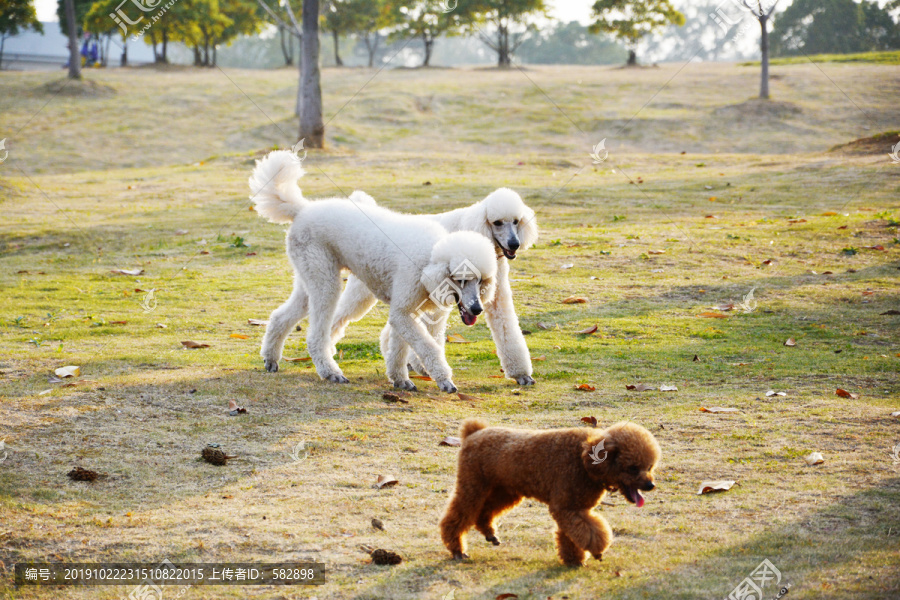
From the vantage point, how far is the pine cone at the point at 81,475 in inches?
222

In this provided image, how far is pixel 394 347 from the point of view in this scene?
820 centimetres

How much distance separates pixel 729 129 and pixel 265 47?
85824 mm

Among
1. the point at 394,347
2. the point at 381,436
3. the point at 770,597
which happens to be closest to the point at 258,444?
the point at 381,436

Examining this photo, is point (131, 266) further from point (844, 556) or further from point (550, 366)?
point (844, 556)

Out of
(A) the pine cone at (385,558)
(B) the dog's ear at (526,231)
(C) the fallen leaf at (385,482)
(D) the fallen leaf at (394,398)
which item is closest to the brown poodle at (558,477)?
(A) the pine cone at (385,558)

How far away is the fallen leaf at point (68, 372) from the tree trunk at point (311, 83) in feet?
69.7

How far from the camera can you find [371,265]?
8.12 m

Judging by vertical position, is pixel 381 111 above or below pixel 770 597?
above

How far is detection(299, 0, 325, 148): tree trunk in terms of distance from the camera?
2712 cm

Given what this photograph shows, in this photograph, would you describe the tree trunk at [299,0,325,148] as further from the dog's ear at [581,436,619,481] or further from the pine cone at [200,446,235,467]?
the dog's ear at [581,436,619,481]

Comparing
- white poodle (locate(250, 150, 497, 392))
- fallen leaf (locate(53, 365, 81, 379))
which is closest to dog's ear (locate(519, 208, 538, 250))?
white poodle (locate(250, 150, 497, 392))

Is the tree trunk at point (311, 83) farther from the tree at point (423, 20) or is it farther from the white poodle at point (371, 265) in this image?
the tree at point (423, 20)

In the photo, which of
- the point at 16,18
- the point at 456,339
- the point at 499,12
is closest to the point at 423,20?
the point at 499,12

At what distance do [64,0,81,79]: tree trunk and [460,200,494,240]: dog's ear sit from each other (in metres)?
37.4
